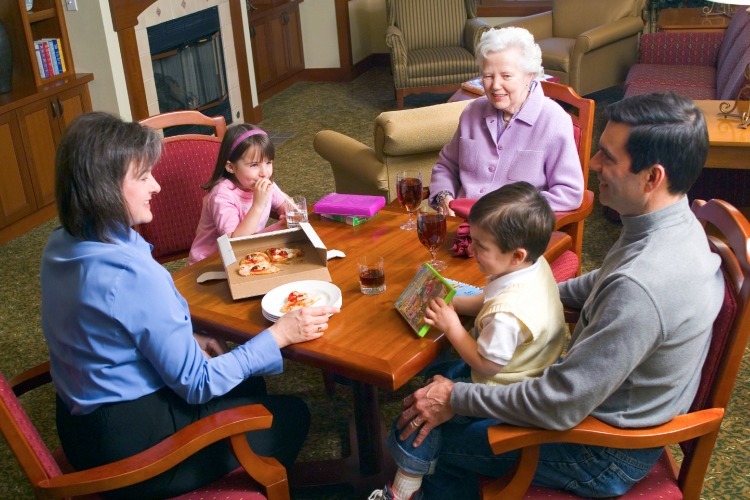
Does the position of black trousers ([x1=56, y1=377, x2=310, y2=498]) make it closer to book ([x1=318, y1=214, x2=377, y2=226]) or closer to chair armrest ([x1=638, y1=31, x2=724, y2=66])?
book ([x1=318, y1=214, x2=377, y2=226])

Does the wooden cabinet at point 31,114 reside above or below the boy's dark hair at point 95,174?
below

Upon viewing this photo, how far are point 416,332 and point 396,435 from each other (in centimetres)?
25

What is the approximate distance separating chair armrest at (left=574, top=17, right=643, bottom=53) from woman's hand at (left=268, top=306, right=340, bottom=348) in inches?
184

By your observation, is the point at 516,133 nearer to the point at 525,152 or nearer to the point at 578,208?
the point at 525,152

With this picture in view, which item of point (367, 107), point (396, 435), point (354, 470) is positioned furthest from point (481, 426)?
point (367, 107)

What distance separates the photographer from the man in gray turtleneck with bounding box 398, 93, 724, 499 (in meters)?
1.48

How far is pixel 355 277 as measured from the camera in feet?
6.85

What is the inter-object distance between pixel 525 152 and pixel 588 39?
11.7ft

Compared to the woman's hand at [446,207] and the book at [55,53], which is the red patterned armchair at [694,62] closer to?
the woman's hand at [446,207]

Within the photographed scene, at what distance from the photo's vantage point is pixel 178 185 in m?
2.91

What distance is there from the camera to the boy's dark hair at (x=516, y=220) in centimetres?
172

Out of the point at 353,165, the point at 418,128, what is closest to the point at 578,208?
the point at 418,128

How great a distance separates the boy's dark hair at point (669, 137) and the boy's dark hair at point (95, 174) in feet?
3.29

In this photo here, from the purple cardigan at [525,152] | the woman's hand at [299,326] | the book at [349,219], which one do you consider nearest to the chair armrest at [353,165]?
the purple cardigan at [525,152]
